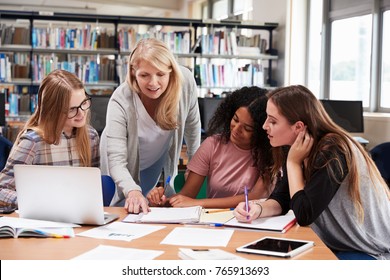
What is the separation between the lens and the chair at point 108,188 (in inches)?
101

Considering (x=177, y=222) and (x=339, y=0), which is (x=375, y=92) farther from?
(x=177, y=222)

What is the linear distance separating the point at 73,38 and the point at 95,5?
5757 mm

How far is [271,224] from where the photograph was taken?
6.48ft

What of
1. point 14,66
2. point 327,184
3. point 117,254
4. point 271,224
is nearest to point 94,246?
point 117,254

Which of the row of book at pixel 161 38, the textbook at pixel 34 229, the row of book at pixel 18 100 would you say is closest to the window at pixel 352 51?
the row of book at pixel 161 38

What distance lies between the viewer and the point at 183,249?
5.30 feet

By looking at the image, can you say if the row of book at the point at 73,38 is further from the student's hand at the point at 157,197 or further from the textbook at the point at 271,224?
the textbook at the point at 271,224

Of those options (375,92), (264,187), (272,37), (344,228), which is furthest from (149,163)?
(272,37)

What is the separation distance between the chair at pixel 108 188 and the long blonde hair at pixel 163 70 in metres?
0.34

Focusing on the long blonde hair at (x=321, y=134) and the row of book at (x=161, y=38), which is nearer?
the long blonde hair at (x=321, y=134)

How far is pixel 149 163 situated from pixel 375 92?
163 inches

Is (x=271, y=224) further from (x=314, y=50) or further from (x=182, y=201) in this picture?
(x=314, y=50)

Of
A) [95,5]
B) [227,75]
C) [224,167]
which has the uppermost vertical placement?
[95,5]

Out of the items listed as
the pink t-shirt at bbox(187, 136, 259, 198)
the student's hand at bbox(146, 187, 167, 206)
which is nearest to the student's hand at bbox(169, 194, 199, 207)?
the student's hand at bbox(146, 187, 167, 206)
